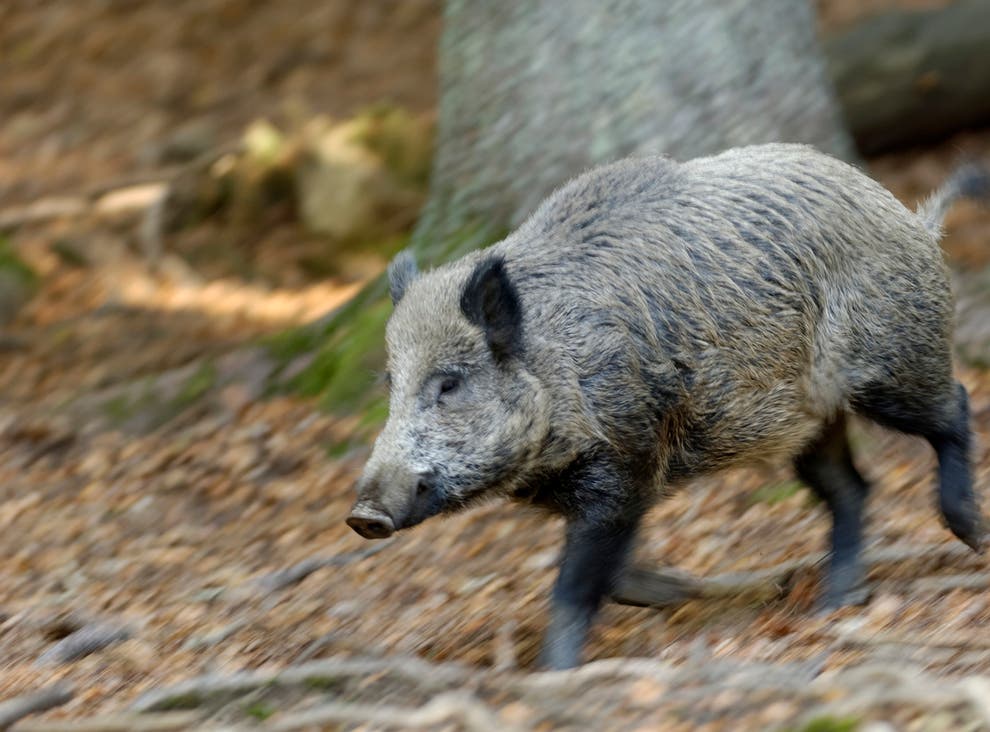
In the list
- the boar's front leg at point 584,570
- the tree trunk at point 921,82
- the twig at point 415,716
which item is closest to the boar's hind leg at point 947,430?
the boar's front leg at point 584,570

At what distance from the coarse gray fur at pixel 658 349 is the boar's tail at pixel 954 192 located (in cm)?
8

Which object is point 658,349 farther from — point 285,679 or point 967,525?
point 285,679

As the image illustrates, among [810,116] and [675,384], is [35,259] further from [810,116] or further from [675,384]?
[675,384]

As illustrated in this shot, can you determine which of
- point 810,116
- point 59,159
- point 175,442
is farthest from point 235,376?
point 59,159

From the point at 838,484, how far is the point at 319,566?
2.14 meters

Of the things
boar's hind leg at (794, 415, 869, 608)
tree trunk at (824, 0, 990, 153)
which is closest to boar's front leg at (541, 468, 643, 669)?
boar's hind leg at (794, 415, 869, 608)

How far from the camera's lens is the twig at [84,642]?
5339 millimetres

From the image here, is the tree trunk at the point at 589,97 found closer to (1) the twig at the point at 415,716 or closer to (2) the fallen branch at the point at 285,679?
(2) the fallen branch at the point at 285,679

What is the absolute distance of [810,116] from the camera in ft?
22.7

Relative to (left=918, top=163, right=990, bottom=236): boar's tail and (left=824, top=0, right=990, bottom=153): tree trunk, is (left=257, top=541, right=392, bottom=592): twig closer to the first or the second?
(left=918, top=163, right=990, bottom=236): boar's tail

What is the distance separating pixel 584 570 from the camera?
4.58 m

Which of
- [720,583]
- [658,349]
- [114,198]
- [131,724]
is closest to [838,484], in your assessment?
[720,583]

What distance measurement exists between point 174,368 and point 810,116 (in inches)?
153

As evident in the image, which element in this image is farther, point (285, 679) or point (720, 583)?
point (720, 583)
